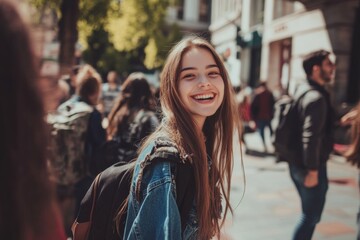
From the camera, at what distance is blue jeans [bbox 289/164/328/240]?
3191 millimetres

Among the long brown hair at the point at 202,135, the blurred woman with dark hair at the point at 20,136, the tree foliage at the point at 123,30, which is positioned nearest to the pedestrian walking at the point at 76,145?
the tree foliage at the point at 123,30

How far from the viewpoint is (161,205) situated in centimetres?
146

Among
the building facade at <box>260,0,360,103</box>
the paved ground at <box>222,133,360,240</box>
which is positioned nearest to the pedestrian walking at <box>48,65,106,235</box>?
the paved ground at <box>222,133,360,240</box>

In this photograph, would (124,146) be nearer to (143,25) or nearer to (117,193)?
(117,193)

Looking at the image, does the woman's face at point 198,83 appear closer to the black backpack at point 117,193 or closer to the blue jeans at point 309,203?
the black backpack at point 117,193

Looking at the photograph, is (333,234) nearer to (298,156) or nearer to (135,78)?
(298,156)

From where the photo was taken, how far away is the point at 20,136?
30.4 inches

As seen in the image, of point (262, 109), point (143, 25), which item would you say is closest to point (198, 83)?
point (262, 109)

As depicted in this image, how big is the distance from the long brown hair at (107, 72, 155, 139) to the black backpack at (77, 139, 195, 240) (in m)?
2.11

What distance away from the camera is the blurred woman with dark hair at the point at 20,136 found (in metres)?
0.75

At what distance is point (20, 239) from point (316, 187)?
9.33ft

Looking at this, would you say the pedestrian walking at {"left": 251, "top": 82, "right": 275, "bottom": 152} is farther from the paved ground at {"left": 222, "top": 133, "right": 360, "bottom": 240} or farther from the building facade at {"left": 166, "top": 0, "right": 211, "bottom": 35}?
the building facade at {"left": 166, "top": 0, "right": 211, "bottom": 35}

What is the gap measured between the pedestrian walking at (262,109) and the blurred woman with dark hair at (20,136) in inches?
358

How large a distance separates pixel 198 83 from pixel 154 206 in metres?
0.69
